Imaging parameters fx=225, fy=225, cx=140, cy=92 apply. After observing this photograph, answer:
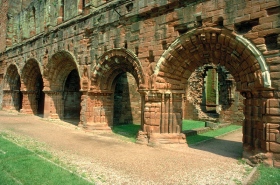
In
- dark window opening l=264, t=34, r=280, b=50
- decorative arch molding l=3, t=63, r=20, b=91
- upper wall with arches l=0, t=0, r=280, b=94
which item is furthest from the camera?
decorative arch molding l=3, t=63, r=20, b=91

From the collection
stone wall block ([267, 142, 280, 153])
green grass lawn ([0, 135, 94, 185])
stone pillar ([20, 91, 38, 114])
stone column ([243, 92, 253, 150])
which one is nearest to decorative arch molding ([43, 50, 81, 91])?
stone pillar ([20, 91, 38, 114])

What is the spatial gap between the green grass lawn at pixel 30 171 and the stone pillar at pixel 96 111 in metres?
4.78

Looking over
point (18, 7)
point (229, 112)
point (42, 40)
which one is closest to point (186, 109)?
point (229, 112)

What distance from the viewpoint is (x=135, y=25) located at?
907 cm

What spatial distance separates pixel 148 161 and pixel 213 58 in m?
4.42

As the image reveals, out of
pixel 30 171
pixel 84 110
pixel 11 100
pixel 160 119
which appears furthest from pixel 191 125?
pixel 11 100

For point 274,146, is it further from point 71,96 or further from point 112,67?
point 71,96

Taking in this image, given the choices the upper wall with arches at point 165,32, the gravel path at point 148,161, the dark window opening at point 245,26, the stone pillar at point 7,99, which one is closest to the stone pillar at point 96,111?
the upper wall with arches at point 165,32

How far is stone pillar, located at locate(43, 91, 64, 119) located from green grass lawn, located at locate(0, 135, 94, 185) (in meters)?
8.37

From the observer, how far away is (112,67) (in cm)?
1058

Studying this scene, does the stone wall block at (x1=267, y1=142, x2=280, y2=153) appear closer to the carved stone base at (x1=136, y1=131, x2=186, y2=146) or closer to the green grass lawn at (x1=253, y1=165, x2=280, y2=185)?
the green grass lawn at (x1=253, y1=165, x2=280, y2=185)

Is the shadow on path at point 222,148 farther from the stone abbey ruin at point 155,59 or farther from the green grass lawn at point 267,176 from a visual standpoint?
the green grass lawn at point 267,176

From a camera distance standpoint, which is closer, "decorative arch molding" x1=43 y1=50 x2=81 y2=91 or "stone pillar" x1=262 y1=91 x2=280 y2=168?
"stone pillar" x1=262 y1=91 x2=280 y2=168

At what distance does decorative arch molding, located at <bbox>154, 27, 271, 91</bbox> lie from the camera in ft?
19.7
